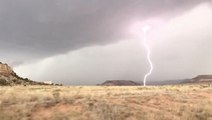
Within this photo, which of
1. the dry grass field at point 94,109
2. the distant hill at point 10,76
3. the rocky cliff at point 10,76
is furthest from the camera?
the distant hill at point 10,76

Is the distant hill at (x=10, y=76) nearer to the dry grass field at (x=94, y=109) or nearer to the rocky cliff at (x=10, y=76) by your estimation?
the rocky cliff at (x=10, y=76)

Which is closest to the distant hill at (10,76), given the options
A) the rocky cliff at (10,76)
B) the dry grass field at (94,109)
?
the rocky cliff at (10,76)

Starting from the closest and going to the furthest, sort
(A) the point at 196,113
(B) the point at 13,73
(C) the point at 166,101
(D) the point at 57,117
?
(D) the point at 57,117, (A) the point at 196,113, (C) the point at 166,101, (B) the point at 13,73

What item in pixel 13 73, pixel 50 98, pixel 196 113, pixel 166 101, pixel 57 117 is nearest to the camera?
pixel 57 117

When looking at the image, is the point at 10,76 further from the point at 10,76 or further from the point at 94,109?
the point at 94,109

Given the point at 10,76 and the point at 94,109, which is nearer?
the point at 94,109

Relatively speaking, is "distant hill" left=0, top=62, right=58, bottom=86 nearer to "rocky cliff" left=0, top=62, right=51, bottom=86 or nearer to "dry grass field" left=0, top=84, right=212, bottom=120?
"rocky cliff" left=0, top=62, right=51, bottom=86

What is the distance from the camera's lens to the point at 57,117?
32688 mm

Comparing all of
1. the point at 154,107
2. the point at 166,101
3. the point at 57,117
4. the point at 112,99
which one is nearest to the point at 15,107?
the point at 57,117

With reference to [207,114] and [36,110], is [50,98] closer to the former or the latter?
[36,110]

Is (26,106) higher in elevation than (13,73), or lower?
lower

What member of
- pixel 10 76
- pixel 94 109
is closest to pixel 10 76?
pixel 10 76

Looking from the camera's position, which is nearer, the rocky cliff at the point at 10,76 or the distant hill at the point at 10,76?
the rocky cliff at the point at 10,76

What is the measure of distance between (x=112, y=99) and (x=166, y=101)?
6.80 meters
